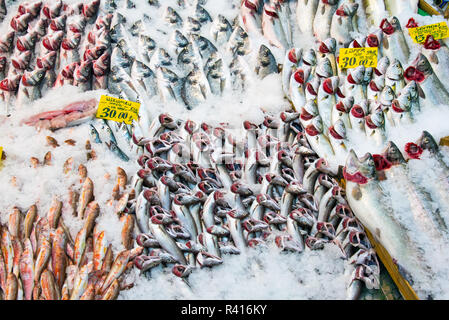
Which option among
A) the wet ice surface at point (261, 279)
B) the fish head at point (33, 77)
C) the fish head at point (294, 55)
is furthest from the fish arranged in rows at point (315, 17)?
the wet ice surface at point (261, 279)

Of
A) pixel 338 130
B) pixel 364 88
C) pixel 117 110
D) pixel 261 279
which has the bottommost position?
pixel 117 110

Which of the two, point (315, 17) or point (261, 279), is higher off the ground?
point (315, 17)

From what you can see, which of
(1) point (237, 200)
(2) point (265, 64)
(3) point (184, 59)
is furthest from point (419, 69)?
(3) point (184, 59)

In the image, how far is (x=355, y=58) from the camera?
3.13m

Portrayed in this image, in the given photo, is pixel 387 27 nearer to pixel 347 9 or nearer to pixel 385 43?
pixel 385 43

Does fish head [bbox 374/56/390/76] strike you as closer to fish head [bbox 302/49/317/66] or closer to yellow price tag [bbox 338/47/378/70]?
yellow price tag [bbox 338/47/378/70]

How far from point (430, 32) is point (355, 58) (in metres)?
0.71

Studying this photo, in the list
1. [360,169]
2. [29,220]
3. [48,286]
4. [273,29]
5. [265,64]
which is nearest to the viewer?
[48,286]

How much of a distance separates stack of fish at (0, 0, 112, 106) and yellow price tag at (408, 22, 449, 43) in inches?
101

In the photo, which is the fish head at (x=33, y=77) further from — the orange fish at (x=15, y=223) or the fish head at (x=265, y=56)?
the fish head at (x=265, y=56)

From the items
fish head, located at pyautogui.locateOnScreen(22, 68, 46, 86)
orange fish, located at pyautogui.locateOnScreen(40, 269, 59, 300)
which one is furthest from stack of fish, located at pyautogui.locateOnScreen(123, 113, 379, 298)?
fish head, located at pyautogui.locateOnScreen(22, 68, 46, 86)

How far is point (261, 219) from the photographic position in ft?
8.05
